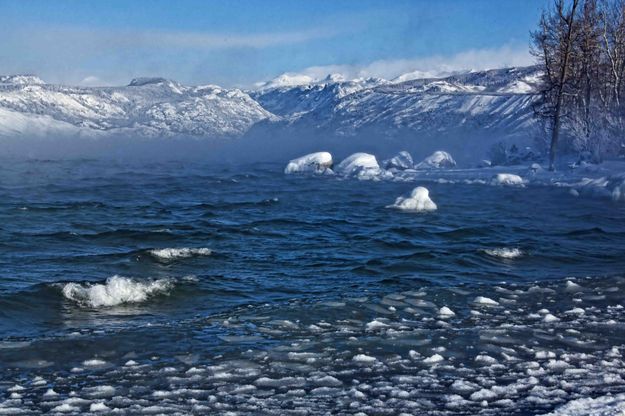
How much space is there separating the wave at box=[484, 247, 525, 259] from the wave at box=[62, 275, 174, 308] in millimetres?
7266

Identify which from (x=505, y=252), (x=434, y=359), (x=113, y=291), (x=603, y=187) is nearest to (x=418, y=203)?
(x=603, y=187)

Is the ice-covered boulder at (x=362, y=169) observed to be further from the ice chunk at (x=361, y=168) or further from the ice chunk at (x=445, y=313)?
the ice chunk at (x=445, y=313)

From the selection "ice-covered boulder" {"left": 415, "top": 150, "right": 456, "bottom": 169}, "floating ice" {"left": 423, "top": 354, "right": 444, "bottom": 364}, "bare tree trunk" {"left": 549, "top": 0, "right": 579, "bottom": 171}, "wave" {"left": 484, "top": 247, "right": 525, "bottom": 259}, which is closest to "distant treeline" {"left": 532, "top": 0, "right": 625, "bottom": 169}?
"bare tree trunk" {"left": 549, "top": 0, "right": 579, "bottom": 171}

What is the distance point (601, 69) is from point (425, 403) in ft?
116

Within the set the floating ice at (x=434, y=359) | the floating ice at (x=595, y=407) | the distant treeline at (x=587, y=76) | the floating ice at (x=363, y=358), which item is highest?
the distant treeline at (x=587, y=76)

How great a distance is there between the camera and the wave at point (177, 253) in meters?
15.5

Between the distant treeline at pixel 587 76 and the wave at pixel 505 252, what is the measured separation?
19.2 metres

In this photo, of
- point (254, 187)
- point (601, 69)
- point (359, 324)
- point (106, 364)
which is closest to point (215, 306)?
point (359, 324)

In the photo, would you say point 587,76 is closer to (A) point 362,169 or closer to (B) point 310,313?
(A) point 362,169

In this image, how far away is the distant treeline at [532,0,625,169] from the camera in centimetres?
3459

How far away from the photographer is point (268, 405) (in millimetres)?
7078

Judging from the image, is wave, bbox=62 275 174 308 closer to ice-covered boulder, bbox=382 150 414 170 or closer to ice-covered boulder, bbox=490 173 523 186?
ice-covered boulder, bbox=490 173 523 186

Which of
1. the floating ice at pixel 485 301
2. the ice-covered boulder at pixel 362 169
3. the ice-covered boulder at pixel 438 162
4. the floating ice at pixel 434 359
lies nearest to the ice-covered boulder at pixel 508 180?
the ice-covered boulder at pixel 362 169

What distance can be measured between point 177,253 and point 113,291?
387 centimetres
